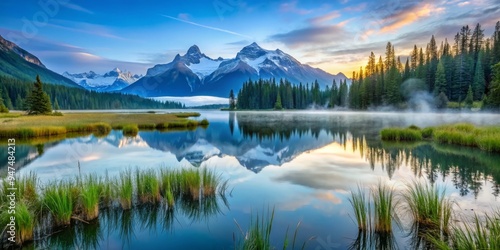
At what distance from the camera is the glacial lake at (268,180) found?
8359 millimetres

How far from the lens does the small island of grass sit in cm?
2217

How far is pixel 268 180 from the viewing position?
51.4ft

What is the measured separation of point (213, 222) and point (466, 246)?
21.7 feet

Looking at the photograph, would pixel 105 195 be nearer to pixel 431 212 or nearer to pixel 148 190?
pixel 148 190

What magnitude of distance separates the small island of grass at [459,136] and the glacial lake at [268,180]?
1269mm

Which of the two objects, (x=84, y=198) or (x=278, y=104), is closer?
(x=84, y=198)

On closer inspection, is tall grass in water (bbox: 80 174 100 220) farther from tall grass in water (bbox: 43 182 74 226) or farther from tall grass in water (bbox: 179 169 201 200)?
tall grass in water (bbox: 179 169 201 200)

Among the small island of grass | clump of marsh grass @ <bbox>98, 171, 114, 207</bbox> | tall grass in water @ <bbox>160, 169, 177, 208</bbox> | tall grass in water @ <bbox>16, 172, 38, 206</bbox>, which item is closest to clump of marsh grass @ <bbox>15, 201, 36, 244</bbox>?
tall grass in water @ <bbox>16, 172, 38, 206</bbox>

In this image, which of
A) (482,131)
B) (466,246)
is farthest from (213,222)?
(482,131)

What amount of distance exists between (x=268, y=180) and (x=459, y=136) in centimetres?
2050

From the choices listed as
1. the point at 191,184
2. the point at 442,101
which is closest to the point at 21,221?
the point at 191,184

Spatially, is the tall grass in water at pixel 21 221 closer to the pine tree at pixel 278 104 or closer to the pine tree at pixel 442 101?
the pine tree at pixel 442 101

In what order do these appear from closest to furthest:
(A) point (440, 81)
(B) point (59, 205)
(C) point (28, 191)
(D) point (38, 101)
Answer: (B) point (59, 205) < (C) point (28, 191) < (D) point (38, 101) < (A) point (440, 81)

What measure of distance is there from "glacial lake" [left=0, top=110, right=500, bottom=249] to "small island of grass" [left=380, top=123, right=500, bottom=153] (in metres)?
1.27
